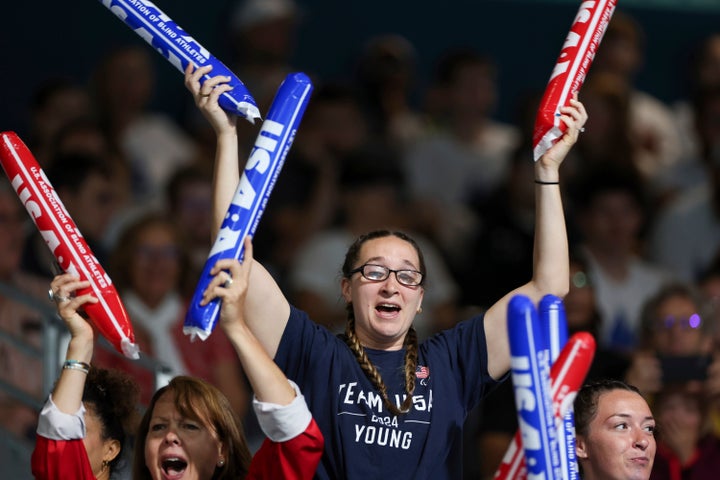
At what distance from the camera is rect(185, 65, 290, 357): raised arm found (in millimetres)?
4125

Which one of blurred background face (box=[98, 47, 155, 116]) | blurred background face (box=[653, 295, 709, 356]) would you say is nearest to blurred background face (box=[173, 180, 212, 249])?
blurred background face (box=[98, 47, 155, 116])

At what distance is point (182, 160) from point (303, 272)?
4.06 feet

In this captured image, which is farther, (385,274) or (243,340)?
(385,274)

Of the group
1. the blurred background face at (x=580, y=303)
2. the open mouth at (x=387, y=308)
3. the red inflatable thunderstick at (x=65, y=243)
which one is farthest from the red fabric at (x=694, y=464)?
the red inflatable thunderstick at (x=65, y=243)

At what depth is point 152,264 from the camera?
21.2 ft

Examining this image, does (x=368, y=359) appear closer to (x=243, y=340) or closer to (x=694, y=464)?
(x=243, y=340)

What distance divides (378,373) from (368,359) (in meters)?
0.07

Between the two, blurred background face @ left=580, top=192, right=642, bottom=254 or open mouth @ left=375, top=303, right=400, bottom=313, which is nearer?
open mouth @ left=375, top=303, right=400, bottom=313

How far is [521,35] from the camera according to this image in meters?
9.52

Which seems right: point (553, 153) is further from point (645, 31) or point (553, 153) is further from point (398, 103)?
point (645, 31)

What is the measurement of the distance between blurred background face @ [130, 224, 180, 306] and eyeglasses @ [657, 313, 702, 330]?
92.1 inches

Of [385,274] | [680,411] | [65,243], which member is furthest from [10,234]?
[680,411]

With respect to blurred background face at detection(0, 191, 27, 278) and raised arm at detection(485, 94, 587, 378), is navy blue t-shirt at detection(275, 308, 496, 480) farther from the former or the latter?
blurred background face at detection(0, 191, 27, 278)

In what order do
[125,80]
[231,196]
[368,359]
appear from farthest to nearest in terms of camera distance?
[125,80], [368,359], [231,196]
